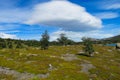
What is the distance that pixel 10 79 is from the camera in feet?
209

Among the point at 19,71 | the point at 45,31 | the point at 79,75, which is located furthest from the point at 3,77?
the point at 45,31

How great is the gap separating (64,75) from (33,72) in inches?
471

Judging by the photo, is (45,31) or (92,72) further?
(45,31)

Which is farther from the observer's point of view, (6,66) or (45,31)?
(45,31)

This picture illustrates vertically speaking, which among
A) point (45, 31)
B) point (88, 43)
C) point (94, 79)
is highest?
point (45, 31)

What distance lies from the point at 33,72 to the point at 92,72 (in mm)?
23107

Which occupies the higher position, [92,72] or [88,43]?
[88,43]

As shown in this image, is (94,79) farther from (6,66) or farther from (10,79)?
(6,66)

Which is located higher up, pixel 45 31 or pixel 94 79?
pixel 45 31

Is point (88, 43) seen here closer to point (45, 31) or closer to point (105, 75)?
point (45, 31)

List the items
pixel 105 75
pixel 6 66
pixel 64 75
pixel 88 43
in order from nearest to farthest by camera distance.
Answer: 1. pixel 64 75
2. pixel 105 75
3. pixel 6 66
4. pixel 88 43

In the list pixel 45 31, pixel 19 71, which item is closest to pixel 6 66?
pixel 19 71

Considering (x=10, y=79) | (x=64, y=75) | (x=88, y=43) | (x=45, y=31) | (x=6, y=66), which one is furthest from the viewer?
(x=45, y=31)

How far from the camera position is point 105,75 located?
74438 millimetres
